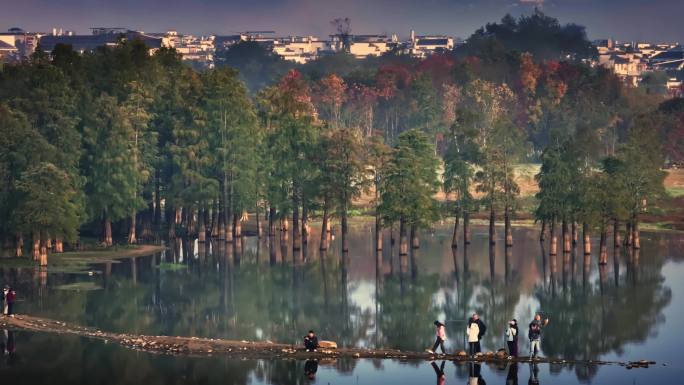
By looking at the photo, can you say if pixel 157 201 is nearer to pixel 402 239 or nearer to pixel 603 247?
pixel 402 239

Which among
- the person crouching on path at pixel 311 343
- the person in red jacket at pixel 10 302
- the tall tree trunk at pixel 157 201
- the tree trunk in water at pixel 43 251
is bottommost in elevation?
the person crouching on path at pixel 311 343

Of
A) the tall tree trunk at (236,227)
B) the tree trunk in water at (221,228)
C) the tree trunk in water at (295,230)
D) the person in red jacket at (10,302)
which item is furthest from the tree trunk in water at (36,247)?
the tall tree trunk at (236,227)

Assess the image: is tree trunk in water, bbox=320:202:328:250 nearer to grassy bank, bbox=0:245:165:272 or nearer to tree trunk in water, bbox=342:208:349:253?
tree trunk in water, bbox=342:208:349:253

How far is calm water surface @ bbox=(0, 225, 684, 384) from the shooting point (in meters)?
81.6

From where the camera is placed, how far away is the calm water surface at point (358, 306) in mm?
81625

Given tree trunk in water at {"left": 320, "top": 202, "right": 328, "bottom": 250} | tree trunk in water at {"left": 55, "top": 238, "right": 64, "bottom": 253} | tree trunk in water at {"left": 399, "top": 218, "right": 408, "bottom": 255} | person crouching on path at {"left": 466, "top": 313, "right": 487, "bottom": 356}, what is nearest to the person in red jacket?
person crouching on path at {"left": 466, "top": 313, "right": 487, "bottom": 356}

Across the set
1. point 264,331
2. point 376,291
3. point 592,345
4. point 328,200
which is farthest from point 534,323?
point 328,200

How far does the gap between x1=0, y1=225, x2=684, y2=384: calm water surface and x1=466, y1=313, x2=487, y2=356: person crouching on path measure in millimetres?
1850

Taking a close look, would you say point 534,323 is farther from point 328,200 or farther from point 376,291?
point 328,200

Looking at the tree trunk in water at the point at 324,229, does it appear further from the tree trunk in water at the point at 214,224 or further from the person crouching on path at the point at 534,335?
the person crouching on path at the point at 534,335

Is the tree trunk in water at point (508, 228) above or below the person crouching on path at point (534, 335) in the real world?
above

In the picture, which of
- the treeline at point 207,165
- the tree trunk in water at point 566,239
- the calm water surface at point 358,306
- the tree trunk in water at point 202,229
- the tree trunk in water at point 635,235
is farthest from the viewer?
the tree trunk in water at point 202,229

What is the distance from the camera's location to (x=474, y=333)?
82.6 m

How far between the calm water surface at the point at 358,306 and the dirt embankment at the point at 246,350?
1.25 m
